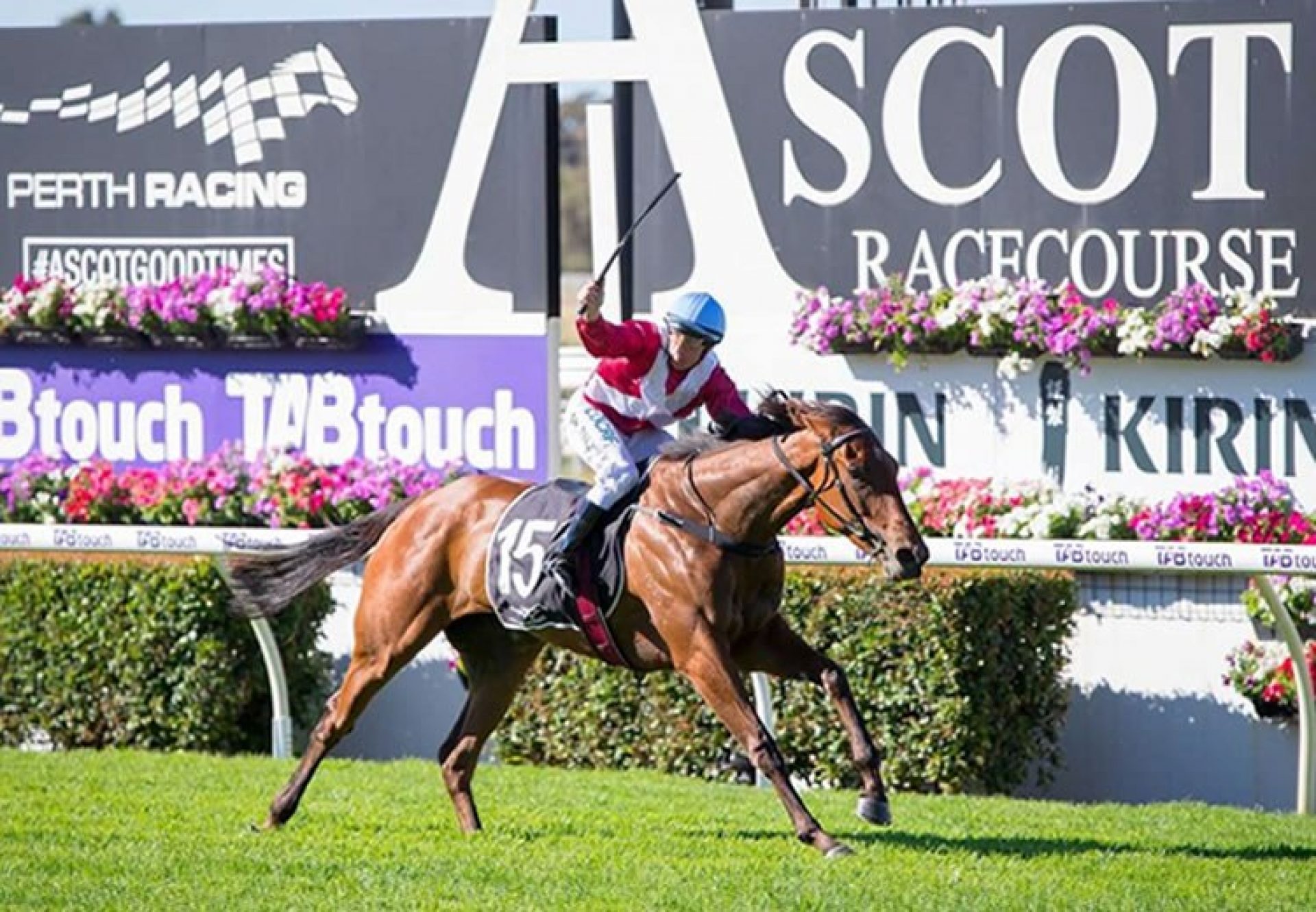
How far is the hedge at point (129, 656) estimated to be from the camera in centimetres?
910

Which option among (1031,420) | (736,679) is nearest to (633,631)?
(736,679)

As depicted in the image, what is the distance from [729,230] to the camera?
9.59 metres

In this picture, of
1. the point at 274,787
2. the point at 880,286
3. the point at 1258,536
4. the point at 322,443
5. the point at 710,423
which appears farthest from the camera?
the point at 322,443

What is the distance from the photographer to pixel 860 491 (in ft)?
20.8

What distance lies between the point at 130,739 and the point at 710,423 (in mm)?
3360

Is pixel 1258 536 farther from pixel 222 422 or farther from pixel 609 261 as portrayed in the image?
pixel 222 422

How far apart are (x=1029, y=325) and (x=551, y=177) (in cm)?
211

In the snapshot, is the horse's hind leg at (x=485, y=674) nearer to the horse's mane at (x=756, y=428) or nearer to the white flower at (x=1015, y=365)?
the horse's mane at (x=756, y=428)

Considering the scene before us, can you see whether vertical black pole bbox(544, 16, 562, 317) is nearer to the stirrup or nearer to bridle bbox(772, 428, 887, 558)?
the stirrup

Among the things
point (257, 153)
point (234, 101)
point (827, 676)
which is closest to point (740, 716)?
point (827, 676)

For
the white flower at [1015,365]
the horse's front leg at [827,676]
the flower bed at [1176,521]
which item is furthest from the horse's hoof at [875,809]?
the white flower at [1015,365]

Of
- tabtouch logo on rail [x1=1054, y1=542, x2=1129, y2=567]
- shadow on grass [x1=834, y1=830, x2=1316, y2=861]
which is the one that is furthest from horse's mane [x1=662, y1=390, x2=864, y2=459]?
tabtouch logo on rail [x1=1054, y1=542, x2=1129, y2=567]

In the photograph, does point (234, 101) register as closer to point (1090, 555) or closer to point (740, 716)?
point (1090, 555)

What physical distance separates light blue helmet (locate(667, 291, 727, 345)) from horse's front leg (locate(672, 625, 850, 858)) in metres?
0.87
